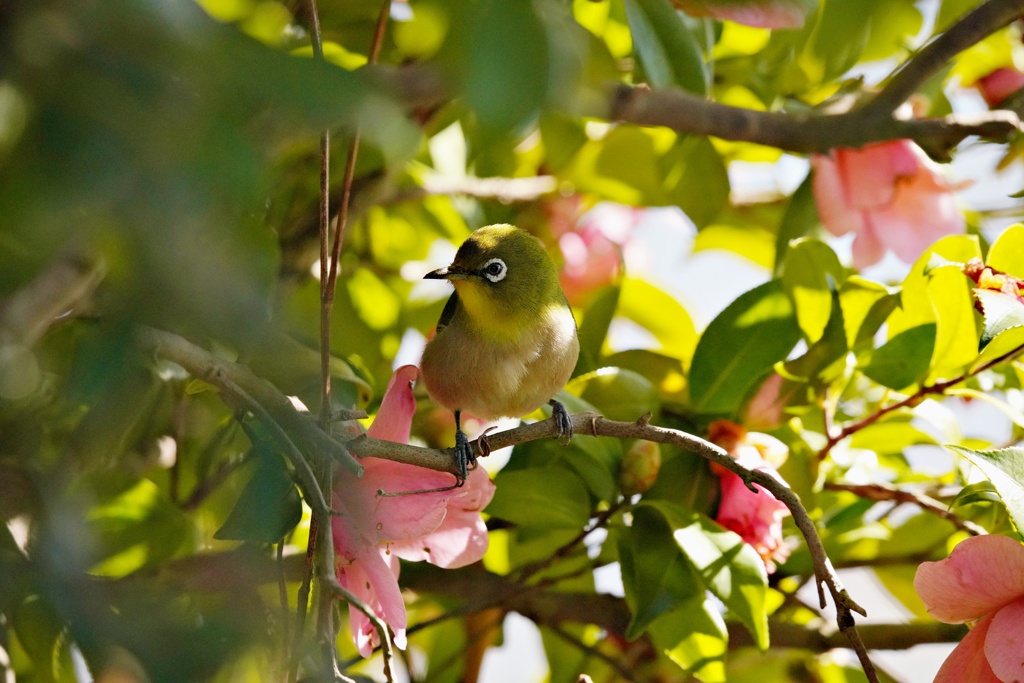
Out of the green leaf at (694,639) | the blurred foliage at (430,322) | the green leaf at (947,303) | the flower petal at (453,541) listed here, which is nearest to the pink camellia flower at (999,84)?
the blurred foliage at (430,322)

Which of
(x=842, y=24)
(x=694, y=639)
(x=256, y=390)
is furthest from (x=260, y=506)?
(x=694, y=639)

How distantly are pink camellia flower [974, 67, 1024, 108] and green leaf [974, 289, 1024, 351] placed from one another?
0.84m

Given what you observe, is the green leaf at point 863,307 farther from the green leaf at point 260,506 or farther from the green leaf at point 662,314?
the green leaf at point 260,506

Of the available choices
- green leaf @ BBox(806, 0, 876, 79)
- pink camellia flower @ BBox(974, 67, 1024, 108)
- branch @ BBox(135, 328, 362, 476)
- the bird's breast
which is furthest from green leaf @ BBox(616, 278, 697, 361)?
green leaf @ BBox(806, 0, 876, 79)

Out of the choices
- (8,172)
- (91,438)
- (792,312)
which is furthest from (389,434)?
(8,172)

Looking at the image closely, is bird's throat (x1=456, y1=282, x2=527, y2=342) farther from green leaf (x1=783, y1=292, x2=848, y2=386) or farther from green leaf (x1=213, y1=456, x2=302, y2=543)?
green leaf (x1=213, y1=456, x2=302, y2=543)

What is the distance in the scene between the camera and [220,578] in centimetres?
63

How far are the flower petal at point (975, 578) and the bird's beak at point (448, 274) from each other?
0.69m

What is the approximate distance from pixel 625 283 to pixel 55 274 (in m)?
0.94

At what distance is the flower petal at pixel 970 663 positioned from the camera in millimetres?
869

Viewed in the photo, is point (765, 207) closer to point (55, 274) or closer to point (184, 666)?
point (55, 274)

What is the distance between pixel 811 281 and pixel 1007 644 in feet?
1.57

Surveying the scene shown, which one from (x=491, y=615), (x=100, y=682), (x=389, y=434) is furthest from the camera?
(x=491, y=615)

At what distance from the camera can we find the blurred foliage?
0.37 metres
